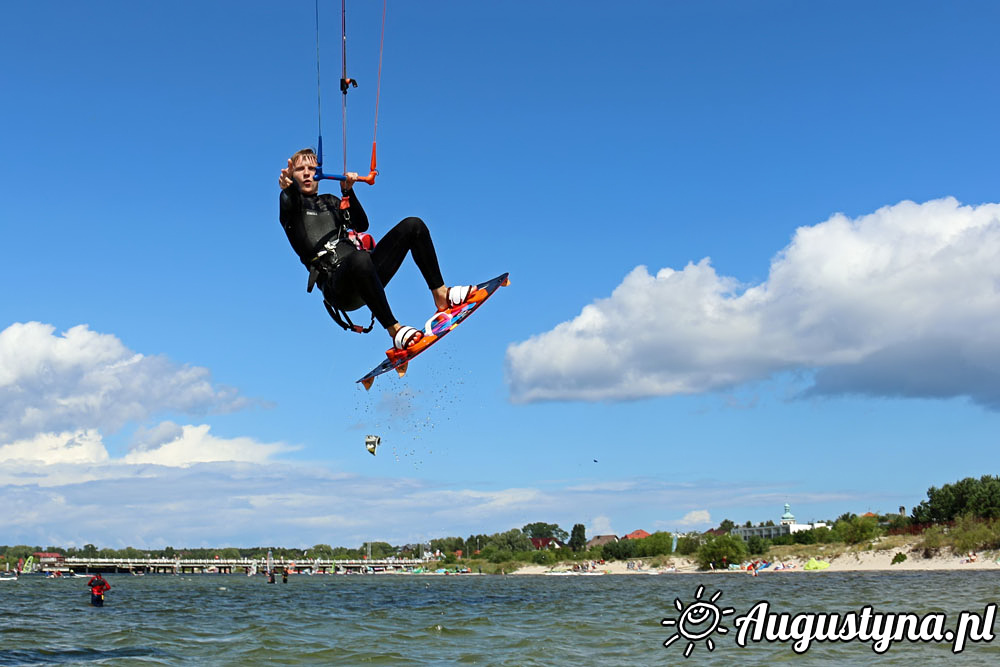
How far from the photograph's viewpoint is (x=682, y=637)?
76.6ft

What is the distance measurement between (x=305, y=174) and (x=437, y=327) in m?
2.46

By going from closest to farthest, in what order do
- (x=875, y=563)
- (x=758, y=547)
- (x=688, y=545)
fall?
(x=875, y=563), (x=758, y=547), (x=688, y=545)

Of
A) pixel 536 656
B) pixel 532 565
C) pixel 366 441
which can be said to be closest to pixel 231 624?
pixel 536 656

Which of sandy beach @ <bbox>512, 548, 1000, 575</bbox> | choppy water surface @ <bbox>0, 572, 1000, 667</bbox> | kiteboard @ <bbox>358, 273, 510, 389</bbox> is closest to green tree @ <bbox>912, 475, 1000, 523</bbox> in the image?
sandy beach @ <bbox>512, 548, 1000, 575</bbox>

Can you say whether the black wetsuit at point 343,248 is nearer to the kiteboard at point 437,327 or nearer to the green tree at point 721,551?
the kiteboard at point 437,327

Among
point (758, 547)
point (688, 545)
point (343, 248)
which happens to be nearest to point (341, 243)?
point (343, 248)

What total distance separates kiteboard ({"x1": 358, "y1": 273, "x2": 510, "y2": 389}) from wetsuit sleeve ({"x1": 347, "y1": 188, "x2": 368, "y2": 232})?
147 cm

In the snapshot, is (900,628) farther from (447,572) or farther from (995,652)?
(447,572)

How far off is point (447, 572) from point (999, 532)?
4769 inches

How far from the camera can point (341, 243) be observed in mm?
10867

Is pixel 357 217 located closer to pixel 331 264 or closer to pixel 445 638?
pixel 331 264

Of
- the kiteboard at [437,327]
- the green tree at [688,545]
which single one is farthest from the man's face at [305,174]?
the green tree at [688,545]

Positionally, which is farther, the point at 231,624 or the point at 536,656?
the point at 231,624

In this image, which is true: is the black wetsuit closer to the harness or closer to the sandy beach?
the harness
